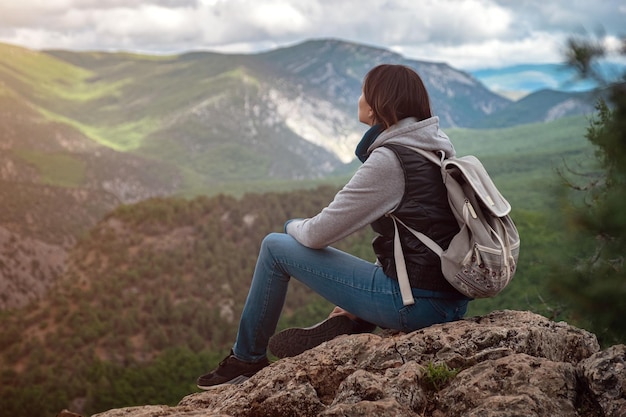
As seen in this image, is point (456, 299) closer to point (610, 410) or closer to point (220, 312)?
point (610, 410)

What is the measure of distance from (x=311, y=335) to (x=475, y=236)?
68.7 inches

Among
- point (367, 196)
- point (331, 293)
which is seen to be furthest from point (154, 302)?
point (367, 196)

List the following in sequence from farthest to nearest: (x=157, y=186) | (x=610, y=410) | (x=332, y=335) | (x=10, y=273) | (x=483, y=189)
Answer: (x=157, y=186) → (x=10, y=273) → (x=332, y=335) → (x=483, y=189) → (x=610, y=410)

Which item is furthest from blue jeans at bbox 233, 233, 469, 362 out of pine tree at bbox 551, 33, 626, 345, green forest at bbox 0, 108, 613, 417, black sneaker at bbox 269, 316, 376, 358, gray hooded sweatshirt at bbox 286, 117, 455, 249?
green forest at bbox 0, 108, 613, 417

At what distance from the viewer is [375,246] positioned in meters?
5.49

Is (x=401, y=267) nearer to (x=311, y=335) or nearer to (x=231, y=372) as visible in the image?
(x=311, y=335)

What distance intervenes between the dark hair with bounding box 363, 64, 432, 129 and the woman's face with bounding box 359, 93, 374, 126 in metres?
0.09

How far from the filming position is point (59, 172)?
14038cm

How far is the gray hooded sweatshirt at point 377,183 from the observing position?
5133 millimetres

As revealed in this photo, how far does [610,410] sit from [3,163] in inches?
5655

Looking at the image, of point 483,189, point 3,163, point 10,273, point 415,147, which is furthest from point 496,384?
point 3,163

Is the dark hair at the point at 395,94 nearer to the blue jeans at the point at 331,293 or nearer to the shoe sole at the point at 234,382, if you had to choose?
the blue jeans at the point at 331,293

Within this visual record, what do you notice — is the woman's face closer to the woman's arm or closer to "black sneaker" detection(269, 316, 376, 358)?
the woman's arm

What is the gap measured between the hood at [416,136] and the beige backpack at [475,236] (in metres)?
0.08
